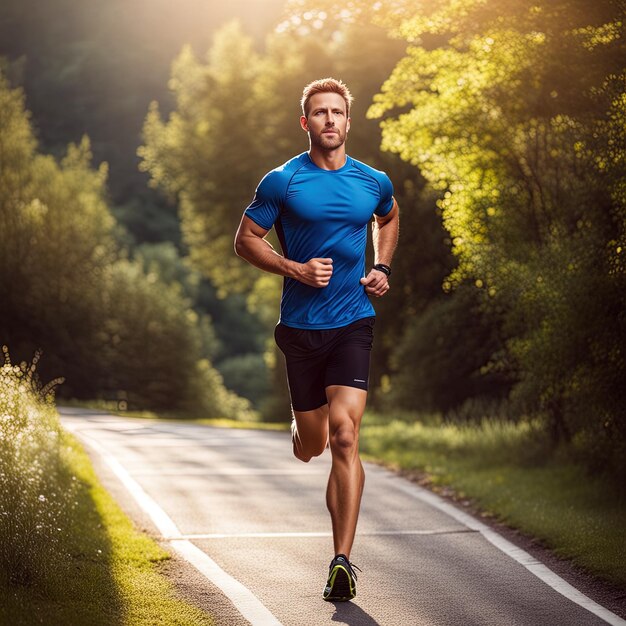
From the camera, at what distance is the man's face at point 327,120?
6059 millimetres

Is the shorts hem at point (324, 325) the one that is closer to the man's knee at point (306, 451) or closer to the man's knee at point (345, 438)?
the man's knee at point (345, 438)

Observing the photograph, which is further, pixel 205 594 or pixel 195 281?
pixel 195 281

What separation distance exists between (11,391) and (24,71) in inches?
1608

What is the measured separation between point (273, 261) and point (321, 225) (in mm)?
330

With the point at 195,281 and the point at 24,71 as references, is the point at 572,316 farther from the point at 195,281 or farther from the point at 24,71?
the point at 195,281

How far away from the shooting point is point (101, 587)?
5.87 metres

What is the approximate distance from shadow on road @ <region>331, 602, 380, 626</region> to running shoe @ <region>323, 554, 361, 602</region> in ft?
0.14

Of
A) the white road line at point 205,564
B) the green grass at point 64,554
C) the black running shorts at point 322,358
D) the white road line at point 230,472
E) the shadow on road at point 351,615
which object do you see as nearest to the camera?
the green grass at point 64,554

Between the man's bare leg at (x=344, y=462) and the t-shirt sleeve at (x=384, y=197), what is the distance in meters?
1.11

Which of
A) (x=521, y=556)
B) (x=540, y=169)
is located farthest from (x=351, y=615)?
(x=540, y=169)

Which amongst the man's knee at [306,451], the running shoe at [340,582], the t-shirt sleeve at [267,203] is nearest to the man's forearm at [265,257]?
the t-shirt sleeve at [267,203]

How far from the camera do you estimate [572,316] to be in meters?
9.35

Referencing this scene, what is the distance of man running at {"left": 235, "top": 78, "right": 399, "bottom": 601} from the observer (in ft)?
19.7

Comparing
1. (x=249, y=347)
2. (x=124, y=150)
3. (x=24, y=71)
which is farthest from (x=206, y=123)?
(x=249, y=347)
